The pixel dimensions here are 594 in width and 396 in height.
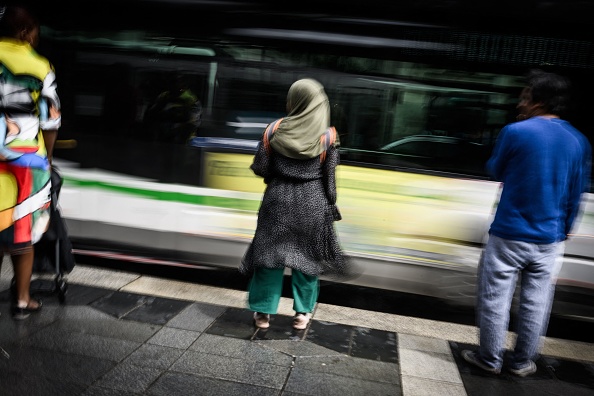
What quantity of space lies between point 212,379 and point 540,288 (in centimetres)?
204

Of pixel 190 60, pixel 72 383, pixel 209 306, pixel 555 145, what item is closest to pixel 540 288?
pixel 555 145

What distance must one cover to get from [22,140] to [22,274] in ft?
2.91

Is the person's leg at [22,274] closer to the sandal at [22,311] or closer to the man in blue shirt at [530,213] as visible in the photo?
the sandal at [22,311]

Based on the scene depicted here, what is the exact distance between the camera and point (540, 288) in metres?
3.57

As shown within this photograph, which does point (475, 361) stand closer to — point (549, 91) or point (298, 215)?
point (298, 215)

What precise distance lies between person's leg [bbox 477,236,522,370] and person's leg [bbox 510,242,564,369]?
9 centimetres

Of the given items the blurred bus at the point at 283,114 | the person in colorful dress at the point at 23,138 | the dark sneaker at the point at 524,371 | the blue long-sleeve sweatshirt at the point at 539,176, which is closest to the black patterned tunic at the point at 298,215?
the blurred bus at the point at 283,114

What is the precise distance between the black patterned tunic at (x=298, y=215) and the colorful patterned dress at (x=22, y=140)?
138 centimetres

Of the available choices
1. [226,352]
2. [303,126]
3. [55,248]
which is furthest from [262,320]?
[55,248]

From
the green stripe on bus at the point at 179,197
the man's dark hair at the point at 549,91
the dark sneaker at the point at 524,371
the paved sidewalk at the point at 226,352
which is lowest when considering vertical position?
the paved sidewalk at the point at 226,352

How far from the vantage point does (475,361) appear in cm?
372

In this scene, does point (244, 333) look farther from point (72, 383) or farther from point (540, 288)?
point (540, 288)

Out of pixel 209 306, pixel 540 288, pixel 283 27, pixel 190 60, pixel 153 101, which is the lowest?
pixel 209 306

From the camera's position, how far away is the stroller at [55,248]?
4000mm
